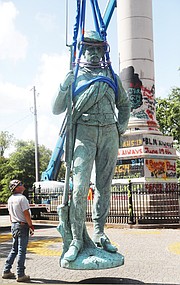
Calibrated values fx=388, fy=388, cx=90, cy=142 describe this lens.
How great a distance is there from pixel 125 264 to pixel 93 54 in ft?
12.1

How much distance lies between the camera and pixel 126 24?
19812mm

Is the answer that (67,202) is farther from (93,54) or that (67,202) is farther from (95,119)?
(93,54)

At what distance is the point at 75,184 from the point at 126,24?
16.0 m

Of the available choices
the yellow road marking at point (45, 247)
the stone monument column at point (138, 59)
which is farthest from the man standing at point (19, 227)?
the stone monument column at point (138, 59)

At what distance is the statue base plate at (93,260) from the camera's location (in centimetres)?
511

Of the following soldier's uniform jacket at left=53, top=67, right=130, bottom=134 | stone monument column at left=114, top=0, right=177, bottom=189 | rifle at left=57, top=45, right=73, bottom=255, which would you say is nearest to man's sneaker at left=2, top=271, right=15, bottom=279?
rifle at left=57, top=45, right=73, bottom=255

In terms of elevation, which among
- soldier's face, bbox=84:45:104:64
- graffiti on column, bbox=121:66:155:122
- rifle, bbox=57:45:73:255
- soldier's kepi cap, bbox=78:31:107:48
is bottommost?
rifle, bbox=57:45:73:255

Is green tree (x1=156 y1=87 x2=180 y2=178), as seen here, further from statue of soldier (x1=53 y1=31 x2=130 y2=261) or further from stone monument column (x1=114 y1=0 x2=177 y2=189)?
statue of soldier (x1=53 y1=31 x2=130 y2=261)

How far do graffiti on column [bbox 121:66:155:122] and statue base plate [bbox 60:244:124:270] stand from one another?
14.3 metres

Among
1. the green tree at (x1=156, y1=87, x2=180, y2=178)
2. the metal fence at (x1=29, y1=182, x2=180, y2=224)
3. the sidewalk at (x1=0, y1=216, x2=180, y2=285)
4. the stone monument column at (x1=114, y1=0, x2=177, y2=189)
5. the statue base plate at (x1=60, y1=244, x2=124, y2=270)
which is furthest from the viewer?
the green tree at (x1=156, y1=87, x2=180, y2=178)

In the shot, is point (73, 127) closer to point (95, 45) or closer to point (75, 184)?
point (75, 184)

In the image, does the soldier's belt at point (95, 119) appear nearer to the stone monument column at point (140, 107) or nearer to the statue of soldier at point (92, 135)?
the statue of soldier at point (92, 135)

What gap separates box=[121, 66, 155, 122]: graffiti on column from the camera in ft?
63.3

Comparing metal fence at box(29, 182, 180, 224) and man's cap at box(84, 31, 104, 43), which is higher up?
man's cap at box(84, 31, 104, 43)
